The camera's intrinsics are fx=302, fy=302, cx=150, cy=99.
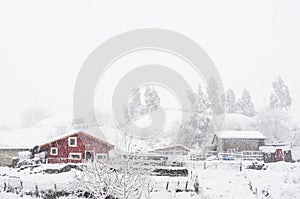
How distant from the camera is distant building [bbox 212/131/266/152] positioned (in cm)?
4478

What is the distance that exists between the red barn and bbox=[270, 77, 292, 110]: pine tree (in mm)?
61937

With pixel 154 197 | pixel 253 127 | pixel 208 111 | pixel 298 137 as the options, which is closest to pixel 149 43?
pixel 208 111

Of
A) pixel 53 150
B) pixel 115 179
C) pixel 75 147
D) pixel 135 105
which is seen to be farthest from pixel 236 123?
pixel 115 179

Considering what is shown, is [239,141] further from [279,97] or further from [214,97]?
[279,97]

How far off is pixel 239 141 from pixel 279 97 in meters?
50.5

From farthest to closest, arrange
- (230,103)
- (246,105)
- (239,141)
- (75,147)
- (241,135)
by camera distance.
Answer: (230,103)
(246,105)
(241,135)
(239,141)
(75,147)

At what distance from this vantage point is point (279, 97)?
8900 cm

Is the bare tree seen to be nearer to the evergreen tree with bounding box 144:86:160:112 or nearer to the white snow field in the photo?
the white snow field

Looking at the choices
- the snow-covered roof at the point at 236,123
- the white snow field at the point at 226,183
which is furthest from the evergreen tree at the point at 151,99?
the white snow field at the point at 226,183

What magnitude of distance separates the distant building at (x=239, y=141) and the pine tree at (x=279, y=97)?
152 ft

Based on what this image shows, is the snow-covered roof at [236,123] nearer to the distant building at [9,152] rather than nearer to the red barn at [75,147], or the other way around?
the red barn at [75,147]

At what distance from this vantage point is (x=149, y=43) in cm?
8944

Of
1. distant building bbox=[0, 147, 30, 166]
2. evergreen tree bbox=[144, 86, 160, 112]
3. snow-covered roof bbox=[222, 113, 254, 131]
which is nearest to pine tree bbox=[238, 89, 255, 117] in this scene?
snow-covered roof bbox=[222, 113, 254, 131]

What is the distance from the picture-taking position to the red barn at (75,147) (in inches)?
1658
